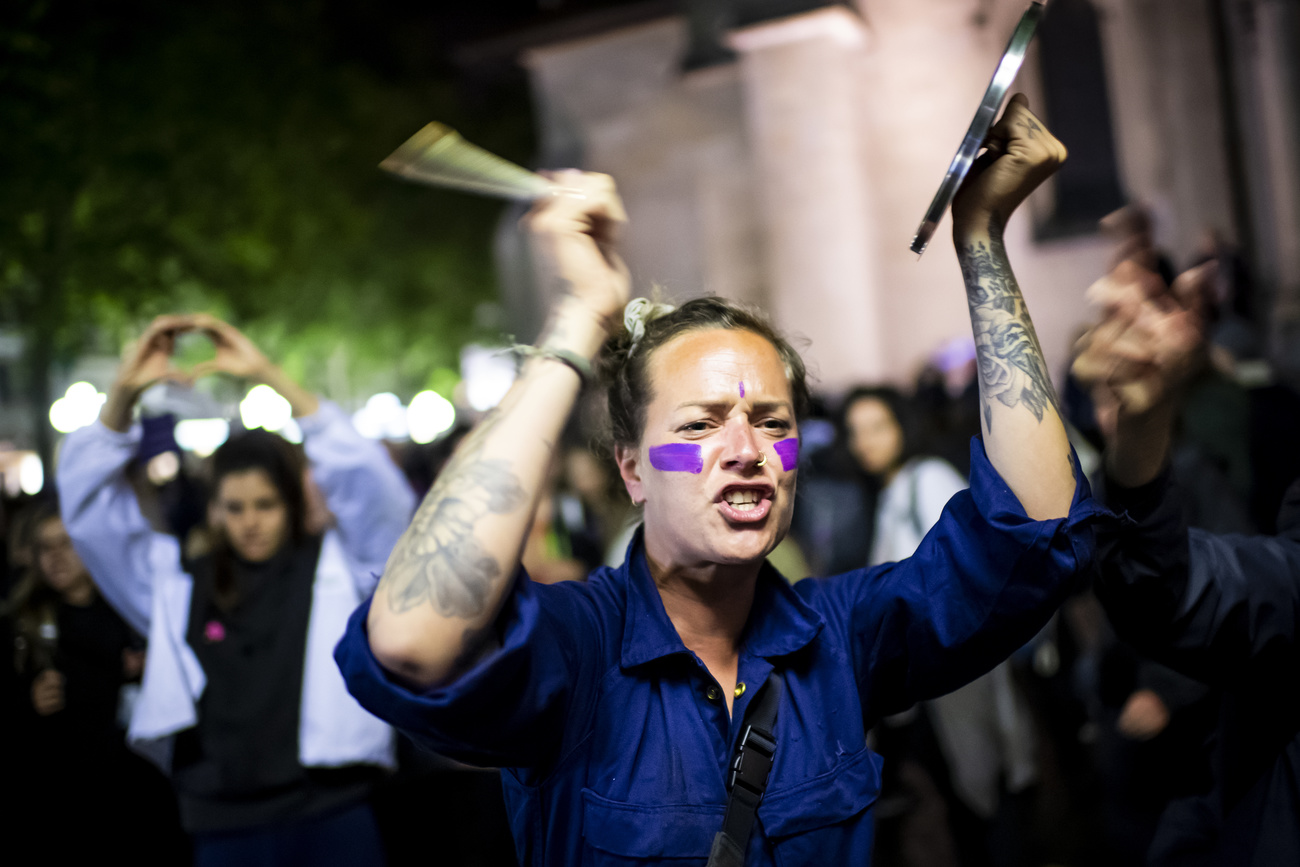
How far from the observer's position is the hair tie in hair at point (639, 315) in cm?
207

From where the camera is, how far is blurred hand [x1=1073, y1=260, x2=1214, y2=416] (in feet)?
6.46

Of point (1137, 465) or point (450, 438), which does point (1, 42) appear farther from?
point (1137, 465)

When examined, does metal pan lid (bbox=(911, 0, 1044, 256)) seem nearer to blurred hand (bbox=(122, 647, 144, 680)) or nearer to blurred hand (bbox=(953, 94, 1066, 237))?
blurred hand (bbox=(953, 94, 1066, 237))

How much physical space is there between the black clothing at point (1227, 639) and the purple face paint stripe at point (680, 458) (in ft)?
2.98

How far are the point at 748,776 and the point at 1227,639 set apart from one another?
110 centimetres

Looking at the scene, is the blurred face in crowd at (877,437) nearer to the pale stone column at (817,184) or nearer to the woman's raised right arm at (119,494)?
the woman's raised right arm at (119,494)

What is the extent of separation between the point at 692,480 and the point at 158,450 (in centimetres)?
240

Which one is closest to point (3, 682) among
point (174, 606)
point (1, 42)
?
point (174, 606)

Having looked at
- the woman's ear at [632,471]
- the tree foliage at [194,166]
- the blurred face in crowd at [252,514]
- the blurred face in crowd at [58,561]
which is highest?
the tree foliage at [194,166]

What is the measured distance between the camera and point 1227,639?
7.03 feet


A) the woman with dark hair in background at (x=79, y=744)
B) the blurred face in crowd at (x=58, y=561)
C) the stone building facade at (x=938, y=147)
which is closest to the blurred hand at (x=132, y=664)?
the woman with dark hair in background at (x=79, y=744)

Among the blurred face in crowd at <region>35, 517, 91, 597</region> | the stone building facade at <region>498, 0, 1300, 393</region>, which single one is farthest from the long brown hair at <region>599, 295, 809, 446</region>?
the stone building facade at <region>498, 0, 1300, 393</region>

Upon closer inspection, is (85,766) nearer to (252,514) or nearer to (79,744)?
(79,744)

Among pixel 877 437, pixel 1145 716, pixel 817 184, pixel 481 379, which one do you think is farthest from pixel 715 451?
pixel 481 379
